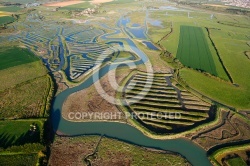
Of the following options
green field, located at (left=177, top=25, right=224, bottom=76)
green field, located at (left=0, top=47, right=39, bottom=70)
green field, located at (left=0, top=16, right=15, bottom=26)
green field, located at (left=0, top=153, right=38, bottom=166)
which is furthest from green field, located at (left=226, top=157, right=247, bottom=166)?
green field, located at (left=0, top=16, right=15, bottom=26)

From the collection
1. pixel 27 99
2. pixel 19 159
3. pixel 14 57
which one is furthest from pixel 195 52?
pixel 19 159

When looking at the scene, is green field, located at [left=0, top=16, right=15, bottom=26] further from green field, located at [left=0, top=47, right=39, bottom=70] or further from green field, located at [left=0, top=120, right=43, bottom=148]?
green field, located at [left=0, top=120, right=43, bottom=148]

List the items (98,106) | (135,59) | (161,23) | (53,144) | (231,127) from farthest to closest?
(161,23), (135,59), (98,106), (231,127), (53,144)

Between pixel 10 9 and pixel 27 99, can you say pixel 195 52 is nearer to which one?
pixel 27 99

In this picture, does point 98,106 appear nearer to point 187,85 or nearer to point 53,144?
point 53,144

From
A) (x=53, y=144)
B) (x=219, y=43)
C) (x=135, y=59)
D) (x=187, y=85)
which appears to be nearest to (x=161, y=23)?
(x=219, y=43)

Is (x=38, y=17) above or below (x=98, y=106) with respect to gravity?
above

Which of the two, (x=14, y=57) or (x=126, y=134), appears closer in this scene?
(x=126, y=134)
